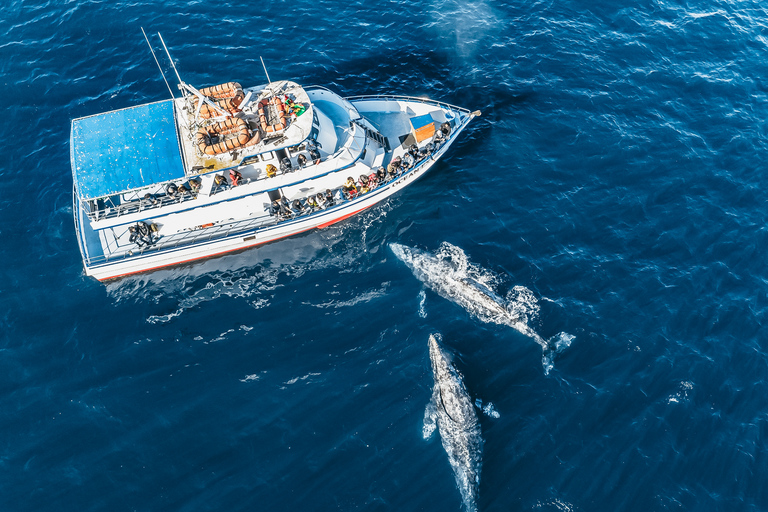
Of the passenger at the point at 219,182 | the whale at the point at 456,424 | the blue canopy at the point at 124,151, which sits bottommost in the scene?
the whale at the point at 456,424

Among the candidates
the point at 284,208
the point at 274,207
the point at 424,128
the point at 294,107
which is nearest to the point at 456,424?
the point at 284,208

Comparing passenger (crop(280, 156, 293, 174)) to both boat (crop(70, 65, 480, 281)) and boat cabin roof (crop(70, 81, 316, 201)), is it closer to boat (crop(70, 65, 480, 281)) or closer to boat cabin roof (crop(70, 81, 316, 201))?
boat (crop(70, 65, 480, 281))

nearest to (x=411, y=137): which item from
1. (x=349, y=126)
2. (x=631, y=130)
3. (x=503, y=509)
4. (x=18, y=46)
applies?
(x=349, y=126)

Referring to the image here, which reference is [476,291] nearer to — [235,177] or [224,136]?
[235,177]

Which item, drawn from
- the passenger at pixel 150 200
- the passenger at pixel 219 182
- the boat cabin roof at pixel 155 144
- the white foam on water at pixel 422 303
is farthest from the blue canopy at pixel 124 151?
the white foam on water at pixel 422 303

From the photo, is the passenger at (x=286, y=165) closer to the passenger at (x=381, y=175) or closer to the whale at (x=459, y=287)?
the passenger at (x=381, y=175)

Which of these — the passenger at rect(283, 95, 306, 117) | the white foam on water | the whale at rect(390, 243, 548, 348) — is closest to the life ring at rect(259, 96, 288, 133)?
the passenger at rect(283, 95, 306, 117)
